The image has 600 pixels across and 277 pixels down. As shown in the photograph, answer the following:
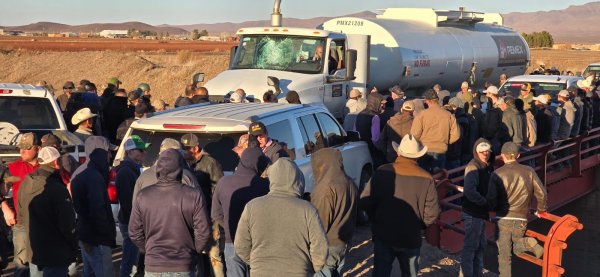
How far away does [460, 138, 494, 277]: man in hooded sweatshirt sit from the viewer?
889cm

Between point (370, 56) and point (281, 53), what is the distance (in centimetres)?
268

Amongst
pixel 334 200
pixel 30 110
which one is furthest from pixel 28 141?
pixel 30 110

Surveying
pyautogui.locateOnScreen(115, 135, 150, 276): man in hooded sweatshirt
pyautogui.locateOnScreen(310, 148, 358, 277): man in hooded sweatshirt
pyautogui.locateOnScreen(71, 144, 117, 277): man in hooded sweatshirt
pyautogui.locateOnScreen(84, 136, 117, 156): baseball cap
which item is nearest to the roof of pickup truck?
pyautogui.locateOnScreen(115, 135, 150, 276): man in hooded sweatshirt

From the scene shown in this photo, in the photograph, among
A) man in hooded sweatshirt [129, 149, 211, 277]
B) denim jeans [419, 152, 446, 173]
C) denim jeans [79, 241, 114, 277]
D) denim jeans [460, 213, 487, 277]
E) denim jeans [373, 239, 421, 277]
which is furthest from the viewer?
denim jeans [419, 152, 446, 173]

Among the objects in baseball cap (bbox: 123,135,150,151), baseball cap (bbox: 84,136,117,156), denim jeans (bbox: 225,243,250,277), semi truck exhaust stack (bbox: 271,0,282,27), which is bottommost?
denim jeans (bbox: 225,243,250,277)

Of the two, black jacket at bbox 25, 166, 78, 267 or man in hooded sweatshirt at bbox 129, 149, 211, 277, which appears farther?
black jacket at bbox 25, 166, 78, 267

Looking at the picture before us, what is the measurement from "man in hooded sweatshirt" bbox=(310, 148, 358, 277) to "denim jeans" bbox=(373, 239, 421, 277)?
75cm

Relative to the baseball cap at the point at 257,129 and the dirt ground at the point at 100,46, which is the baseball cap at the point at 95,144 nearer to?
the baseball cap at the point at 257,129

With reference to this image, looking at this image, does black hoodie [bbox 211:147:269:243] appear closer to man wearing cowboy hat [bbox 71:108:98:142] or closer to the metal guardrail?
man wearing cowboy hat [bbox 71:108:98:142]

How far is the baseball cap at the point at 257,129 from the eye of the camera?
8333mm

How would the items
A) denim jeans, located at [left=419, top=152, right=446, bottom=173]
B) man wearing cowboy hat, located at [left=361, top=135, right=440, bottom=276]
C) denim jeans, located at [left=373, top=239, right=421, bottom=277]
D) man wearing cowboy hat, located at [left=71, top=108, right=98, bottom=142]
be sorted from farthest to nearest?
denim jeans, located at [left=419, top=152, right=446, bottom=173]
man wearing cowboy hat, located at [left=71, top=108, right=98, bottom=142]
denim jeans, located at [left=373, top=239, right=421, bottom=277]
man wearing cowboy hat, located at [left=361, top=135, right=440, bottom=276]

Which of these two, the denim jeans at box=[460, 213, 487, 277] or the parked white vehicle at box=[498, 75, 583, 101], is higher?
A: the parked white vehicle at box=[498, 75, 583, 101]

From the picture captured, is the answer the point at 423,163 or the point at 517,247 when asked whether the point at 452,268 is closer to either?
the point at 517,247

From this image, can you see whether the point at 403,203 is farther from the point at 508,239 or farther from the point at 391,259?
the point at 508,239
